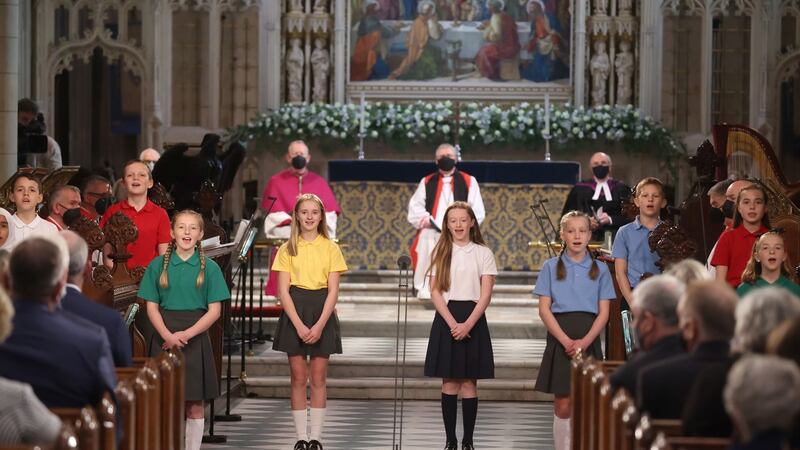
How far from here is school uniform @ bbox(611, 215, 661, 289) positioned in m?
9.52

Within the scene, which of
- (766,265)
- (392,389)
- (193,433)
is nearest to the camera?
(766,265)

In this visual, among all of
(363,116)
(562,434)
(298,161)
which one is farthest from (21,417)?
(363,116)

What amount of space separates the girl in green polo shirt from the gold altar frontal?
7.61 m

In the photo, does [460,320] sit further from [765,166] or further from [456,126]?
[456,126]

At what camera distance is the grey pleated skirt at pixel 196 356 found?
8672 millimetres

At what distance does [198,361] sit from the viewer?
8.75m

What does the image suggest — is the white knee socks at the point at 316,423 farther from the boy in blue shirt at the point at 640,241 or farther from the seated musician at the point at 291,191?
the seated musician at the point at 291,191

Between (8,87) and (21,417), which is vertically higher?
(8,87)

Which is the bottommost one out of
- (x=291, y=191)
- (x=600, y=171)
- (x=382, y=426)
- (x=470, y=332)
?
(x=382, y=426)

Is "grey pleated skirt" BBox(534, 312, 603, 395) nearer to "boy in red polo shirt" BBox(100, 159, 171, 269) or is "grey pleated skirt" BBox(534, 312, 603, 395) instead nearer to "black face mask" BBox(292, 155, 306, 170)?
"boy in red polo shirt" BBox(100, 159, 171, 269)

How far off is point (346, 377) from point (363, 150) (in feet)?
18.9

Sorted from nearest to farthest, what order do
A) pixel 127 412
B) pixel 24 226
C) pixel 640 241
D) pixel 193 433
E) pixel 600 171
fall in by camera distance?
1. pixel 127 412
2. pixel 193 433
3. pixel 640 241
4. pixel 24 226
5. pixel 600 171

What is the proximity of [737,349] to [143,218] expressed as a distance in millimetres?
5610

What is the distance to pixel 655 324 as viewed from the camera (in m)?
6.02
